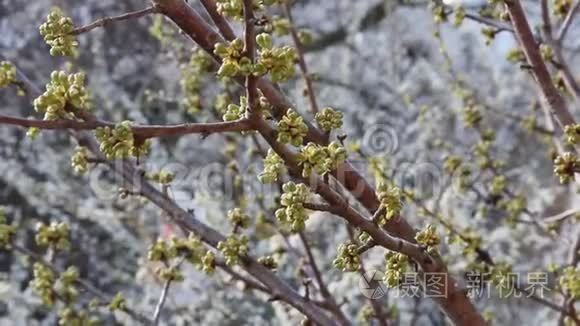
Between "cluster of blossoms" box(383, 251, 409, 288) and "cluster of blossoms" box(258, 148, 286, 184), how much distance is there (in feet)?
0.49

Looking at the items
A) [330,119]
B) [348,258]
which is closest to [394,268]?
[348,258]

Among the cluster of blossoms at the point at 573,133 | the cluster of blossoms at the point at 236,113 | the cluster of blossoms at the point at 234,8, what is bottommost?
the cluster of blossoms at the point at 236,113

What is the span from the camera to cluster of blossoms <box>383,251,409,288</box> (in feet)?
2.44

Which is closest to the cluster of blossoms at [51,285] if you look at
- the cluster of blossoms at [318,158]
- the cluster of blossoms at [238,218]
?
the cluster of blossoms at [238,218]

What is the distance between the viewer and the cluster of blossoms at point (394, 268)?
743 mm

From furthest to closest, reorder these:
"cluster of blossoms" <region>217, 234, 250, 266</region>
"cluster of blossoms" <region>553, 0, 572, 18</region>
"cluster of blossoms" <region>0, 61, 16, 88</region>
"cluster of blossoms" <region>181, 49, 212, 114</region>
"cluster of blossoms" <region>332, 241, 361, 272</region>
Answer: "cluster of blossoms" <region>181, 49, 212, 114</region> < "cluster of blossoms" <region>553, 0, 572, 18</region> < "cluster of blossoms" <region>217, 234, 250, 266</region> < "cluster of blossoms" <region>0, 61, 16, 88</region> < "cluster of blossoms" <region>332, 241, 361, 272</region>

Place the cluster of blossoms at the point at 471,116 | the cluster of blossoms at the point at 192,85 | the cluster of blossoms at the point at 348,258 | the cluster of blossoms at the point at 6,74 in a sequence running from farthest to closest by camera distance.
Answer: the cluster of blossoms at the point at 471,116
the cluster of blossoms at the point at 192,85
the cluster of blossoms at the point at 6,74
the cluster of blossoms at the point at 348,258

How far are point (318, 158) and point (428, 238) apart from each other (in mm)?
207

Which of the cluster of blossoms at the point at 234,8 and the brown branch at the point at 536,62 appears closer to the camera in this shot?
the cluster of blossoms at the point at 234,8

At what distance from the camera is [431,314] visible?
79.4 inches

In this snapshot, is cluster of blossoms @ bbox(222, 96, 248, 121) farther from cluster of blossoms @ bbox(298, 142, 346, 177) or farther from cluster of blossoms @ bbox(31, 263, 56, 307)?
cluster of blossoms @ bbox(31, 263, 56, 307)

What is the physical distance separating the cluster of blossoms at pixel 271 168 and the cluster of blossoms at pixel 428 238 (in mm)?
195

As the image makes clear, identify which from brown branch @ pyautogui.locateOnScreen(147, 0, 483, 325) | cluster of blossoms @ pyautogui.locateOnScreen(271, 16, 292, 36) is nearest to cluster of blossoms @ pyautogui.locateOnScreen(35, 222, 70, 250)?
cluster of blossoms @ pyautogui.locateOnScreen(271, 16, 292, 36)

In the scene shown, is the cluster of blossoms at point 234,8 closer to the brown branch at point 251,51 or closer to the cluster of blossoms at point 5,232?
the brown branch at point 251,51
